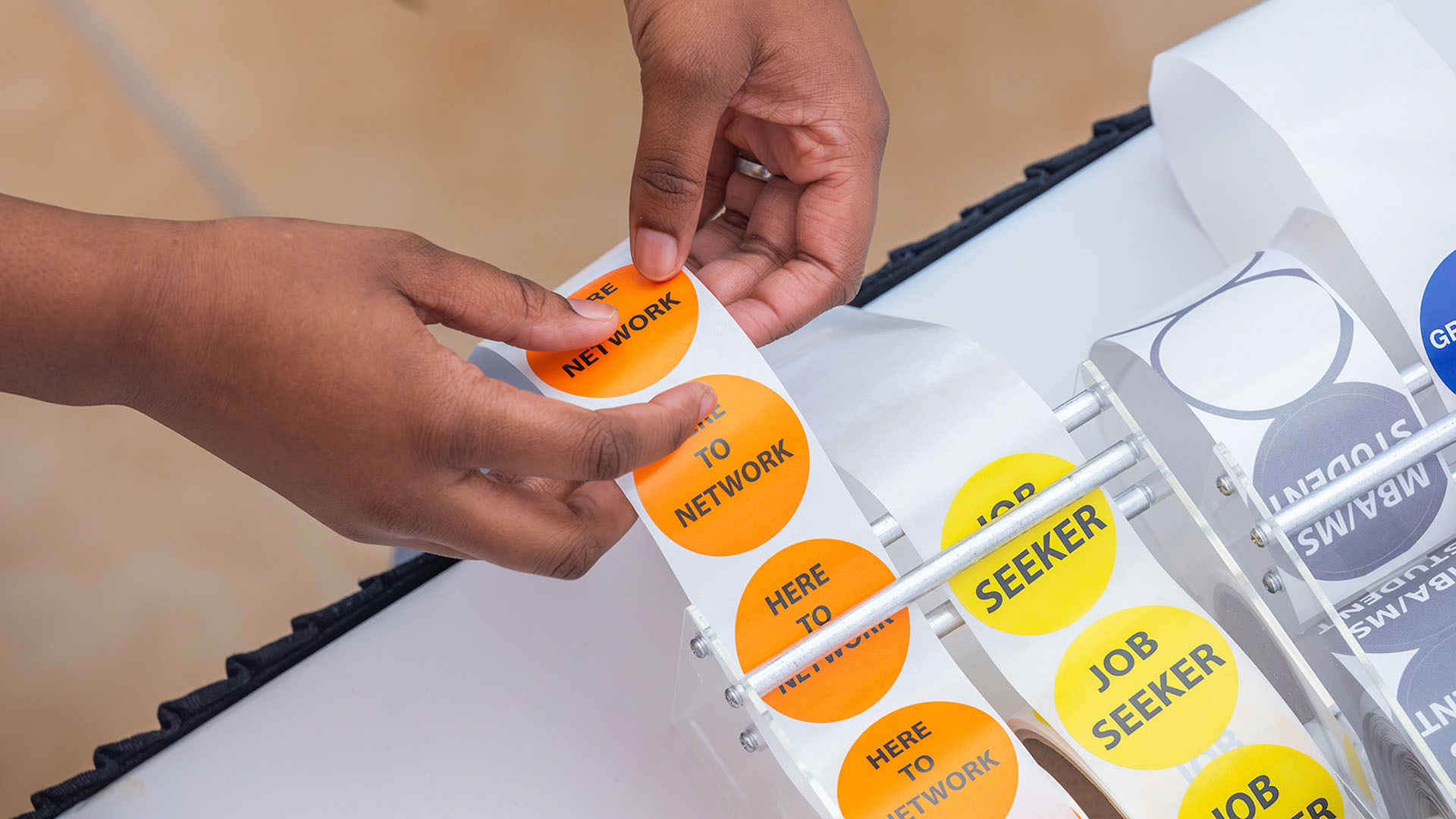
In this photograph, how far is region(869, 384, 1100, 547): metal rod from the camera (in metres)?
0.74

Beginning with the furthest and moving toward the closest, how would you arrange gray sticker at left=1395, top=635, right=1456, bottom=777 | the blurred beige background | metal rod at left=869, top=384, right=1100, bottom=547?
the blurred beige background → metal rod at left=869, top=384, right=1100, bottom=547 → gray sticker at left=1395, top=635, right=1456, bottom=777

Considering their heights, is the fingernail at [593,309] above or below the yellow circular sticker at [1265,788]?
above

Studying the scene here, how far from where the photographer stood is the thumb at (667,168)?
775mm

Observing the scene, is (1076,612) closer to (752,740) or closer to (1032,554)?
(1032,554)

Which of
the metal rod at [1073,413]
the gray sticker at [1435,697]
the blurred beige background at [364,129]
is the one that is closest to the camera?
the gray sticker at [1435,697]

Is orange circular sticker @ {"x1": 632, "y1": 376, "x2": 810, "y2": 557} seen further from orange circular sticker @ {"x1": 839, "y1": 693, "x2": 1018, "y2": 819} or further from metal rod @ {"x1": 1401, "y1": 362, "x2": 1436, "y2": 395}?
metal rod @ {"x1": 1401, "y1": 362, "x2": 1436, "y2": 395}

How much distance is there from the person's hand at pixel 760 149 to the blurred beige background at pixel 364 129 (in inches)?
36.9

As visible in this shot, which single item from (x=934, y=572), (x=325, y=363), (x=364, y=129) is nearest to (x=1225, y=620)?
(x=934, y=572)

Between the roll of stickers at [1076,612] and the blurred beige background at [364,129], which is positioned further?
the blurred beige background at [364,129]

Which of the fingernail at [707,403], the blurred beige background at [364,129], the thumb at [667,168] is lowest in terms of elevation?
the fingernail at [707,403]

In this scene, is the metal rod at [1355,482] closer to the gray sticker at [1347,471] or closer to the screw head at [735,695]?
the gray sticker at [1347,471]

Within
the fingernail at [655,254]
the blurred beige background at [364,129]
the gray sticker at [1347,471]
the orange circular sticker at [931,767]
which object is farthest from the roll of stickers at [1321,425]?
the blurred beige background at [364,129]

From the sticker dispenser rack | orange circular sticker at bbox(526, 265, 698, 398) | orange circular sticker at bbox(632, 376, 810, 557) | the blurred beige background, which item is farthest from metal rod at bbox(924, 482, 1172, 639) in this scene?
the blurred beige background

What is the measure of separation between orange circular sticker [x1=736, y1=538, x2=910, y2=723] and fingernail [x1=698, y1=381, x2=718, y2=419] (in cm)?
11
